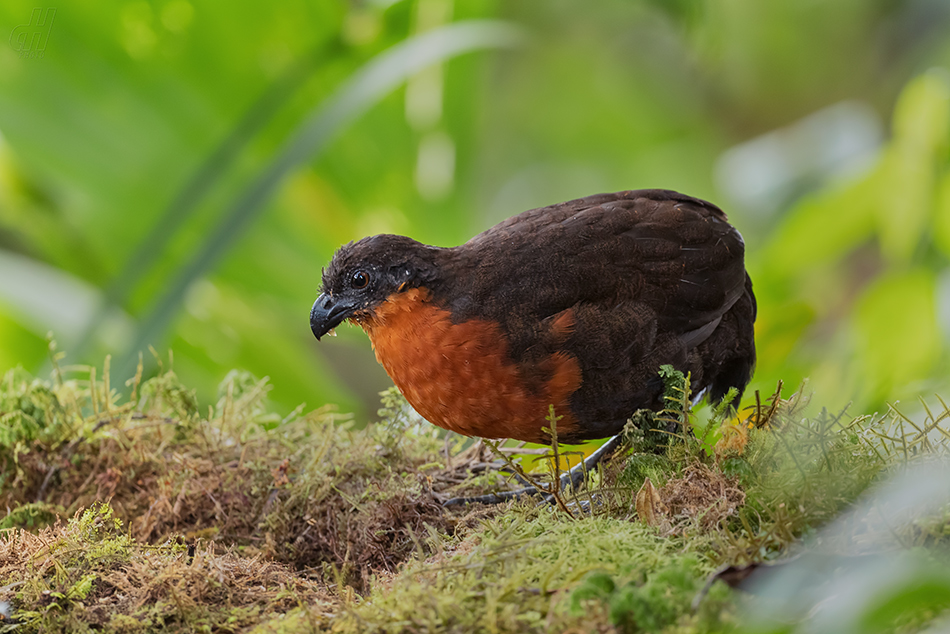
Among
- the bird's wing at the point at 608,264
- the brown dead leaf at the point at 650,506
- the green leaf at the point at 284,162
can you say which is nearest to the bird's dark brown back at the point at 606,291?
the bird's wing at the point at 608,264

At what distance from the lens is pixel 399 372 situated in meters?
2.22

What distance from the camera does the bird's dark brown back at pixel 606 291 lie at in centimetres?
209

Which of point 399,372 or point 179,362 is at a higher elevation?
point 179,362

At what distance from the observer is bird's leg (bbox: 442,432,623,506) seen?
213cm

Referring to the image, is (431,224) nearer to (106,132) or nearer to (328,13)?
(328,13)

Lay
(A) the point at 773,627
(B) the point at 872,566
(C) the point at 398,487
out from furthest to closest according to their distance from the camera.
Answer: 1. (C) the point at 398,487
2. (B) the point at 872,566
3. (A) the point at 773,627

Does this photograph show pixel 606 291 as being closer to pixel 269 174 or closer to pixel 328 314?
pixel 328 314

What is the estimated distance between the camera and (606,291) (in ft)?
7.09

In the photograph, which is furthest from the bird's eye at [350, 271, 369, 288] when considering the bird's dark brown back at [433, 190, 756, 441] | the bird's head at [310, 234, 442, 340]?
the bird's dark brown back at [433, 190, 756, 441]

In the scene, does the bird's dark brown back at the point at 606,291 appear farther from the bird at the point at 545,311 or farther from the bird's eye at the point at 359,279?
the bird's eye at the point at 359,279

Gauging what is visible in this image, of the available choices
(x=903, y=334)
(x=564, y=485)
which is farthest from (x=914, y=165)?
(x=564, y=485)

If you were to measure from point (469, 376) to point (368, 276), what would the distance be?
426mm

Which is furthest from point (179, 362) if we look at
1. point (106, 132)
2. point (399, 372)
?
point (399, 372)

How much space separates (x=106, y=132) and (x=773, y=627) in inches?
188
